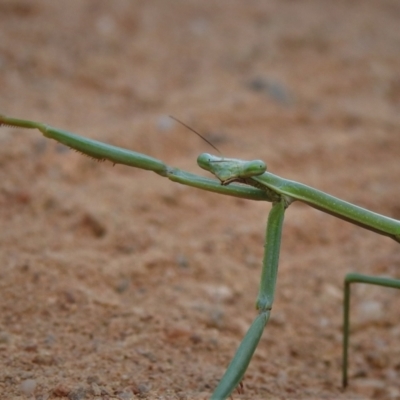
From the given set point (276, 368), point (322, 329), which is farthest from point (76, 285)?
point (322, 329)

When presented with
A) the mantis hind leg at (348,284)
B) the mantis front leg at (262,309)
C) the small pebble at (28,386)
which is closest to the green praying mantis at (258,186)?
the mantis front leg at (262,309)

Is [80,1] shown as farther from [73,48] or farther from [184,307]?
[184,307]

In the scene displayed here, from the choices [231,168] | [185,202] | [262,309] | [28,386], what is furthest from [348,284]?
[185,202]

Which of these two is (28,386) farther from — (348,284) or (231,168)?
(348,284)

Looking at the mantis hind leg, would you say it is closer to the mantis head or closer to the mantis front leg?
the mantis front leg

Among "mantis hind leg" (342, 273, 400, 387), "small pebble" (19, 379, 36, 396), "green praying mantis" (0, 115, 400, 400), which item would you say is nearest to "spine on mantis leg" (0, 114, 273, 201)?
"green praying mantis" (0, 115, 400, 400)

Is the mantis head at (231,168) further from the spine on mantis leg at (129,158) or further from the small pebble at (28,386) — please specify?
the small pebble at (28,386)

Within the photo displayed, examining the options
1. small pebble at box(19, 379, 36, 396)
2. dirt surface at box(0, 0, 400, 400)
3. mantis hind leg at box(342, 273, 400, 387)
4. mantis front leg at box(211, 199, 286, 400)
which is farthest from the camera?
dirt surface at box(0, 0, 400, 400)
